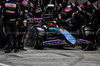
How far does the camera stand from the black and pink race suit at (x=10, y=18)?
873cm

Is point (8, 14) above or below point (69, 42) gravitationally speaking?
above

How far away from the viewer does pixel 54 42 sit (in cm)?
918

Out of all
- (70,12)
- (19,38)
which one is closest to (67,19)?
(70,12)

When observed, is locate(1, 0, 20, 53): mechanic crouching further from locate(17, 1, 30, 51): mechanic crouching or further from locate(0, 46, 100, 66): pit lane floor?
locate(0, 46, 100, 66): pit lane floor

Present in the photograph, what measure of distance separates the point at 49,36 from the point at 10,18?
4.78 ft

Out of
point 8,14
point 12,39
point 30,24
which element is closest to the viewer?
point 8,14

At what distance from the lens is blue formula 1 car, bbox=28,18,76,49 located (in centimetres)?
920

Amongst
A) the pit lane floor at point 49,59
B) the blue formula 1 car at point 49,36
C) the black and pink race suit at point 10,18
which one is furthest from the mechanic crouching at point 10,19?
the pit lane floor at point 49,59

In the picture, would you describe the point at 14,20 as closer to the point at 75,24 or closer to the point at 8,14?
the point at 8,14

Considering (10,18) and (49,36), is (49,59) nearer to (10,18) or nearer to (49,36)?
(49,36)

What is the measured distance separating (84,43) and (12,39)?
8.18ft

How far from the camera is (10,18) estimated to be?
8.80 metres

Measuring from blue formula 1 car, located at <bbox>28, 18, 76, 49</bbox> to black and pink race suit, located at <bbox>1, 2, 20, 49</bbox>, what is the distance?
2.80 ft

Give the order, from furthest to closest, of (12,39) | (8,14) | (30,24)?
(30,24), (12,39), (8,14)
